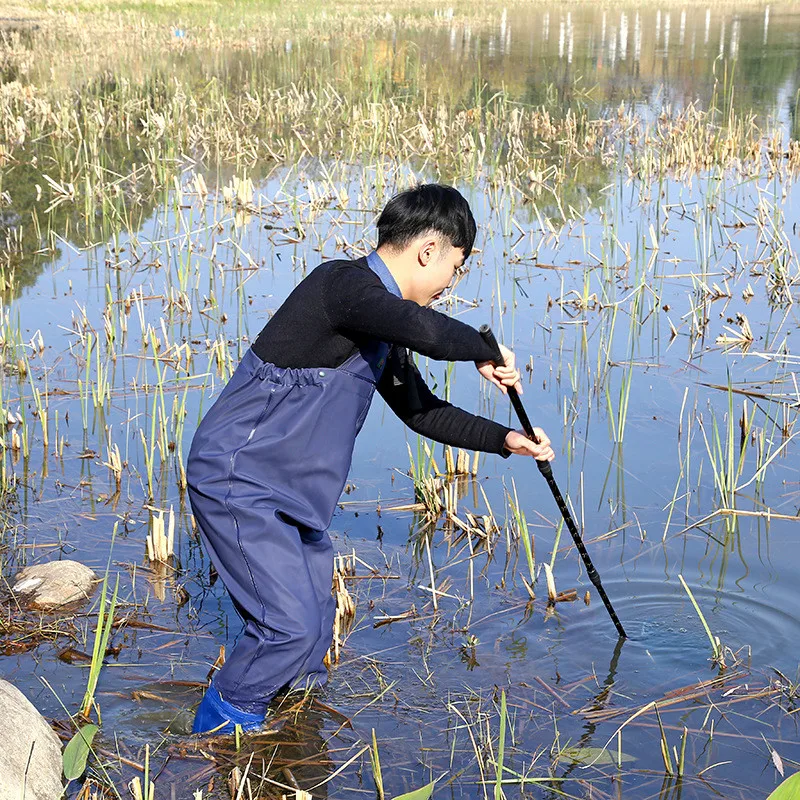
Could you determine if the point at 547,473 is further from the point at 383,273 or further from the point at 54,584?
the point at 54,584

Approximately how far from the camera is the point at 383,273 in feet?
9.22

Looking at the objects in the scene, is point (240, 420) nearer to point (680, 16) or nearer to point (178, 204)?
point (178, 204)

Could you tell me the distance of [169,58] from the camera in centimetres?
1700

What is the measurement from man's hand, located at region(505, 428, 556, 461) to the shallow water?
2.16 feet

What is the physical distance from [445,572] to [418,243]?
1395 millimetres

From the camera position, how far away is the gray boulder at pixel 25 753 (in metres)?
2.26

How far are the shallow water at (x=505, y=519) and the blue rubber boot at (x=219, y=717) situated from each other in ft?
0.25

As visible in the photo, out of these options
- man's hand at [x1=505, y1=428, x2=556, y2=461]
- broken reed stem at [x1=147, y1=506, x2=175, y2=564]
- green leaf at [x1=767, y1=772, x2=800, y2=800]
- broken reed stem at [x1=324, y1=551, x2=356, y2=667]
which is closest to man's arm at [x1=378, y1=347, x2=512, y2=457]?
man's hand at [x1=505, y1=428, x2=556, y2=461]

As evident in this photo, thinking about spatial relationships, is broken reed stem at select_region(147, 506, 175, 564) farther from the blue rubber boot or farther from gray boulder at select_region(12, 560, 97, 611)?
the blue rubber boot

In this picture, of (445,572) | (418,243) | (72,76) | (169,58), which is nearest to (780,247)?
(445,572)

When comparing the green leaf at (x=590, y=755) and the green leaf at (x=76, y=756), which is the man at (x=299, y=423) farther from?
the green leaf at (x=590, y=755)

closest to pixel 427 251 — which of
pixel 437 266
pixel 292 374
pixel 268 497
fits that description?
pixel 437 266

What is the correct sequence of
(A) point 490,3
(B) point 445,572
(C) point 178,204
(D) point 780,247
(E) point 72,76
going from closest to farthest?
(B) point 445,572 → (D) point 780,247 → (C) point 178,204 → (E) point 72,76 → (A) point 490,3

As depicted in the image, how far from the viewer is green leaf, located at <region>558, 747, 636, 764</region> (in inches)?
109
